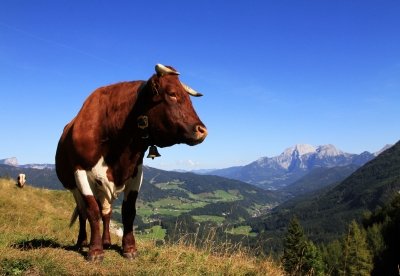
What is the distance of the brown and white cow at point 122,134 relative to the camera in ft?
22.9

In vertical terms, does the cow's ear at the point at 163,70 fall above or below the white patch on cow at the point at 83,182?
above

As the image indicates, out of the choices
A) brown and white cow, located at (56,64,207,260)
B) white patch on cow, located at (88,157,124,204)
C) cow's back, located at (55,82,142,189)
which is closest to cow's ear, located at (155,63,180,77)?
brown and white cow, located at (56,64,207,260)

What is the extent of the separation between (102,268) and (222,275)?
2284 millimetres

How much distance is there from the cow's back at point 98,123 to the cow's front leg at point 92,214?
201 mm

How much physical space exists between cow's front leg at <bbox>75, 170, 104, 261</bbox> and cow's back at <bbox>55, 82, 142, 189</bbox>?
0.20 meters

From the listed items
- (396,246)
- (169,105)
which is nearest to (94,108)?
(169,105)

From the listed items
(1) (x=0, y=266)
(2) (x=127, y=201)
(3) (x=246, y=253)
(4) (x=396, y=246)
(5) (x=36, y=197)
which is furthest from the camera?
(4) (x=396, y=246)

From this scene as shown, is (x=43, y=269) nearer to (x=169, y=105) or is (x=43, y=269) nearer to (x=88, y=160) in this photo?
(x=88, y=160)

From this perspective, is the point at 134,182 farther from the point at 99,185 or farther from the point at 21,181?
the point at 21,181

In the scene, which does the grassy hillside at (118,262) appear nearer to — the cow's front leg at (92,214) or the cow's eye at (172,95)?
the cow's front leg at (92,214)

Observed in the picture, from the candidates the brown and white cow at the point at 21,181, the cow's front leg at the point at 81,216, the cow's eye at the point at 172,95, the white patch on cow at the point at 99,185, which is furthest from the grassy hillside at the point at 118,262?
the brown and white cow at the point at 21,181

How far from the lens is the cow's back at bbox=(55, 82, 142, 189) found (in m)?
7.49

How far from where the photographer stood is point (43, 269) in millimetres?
6488

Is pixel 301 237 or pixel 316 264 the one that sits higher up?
pixel 301 237
